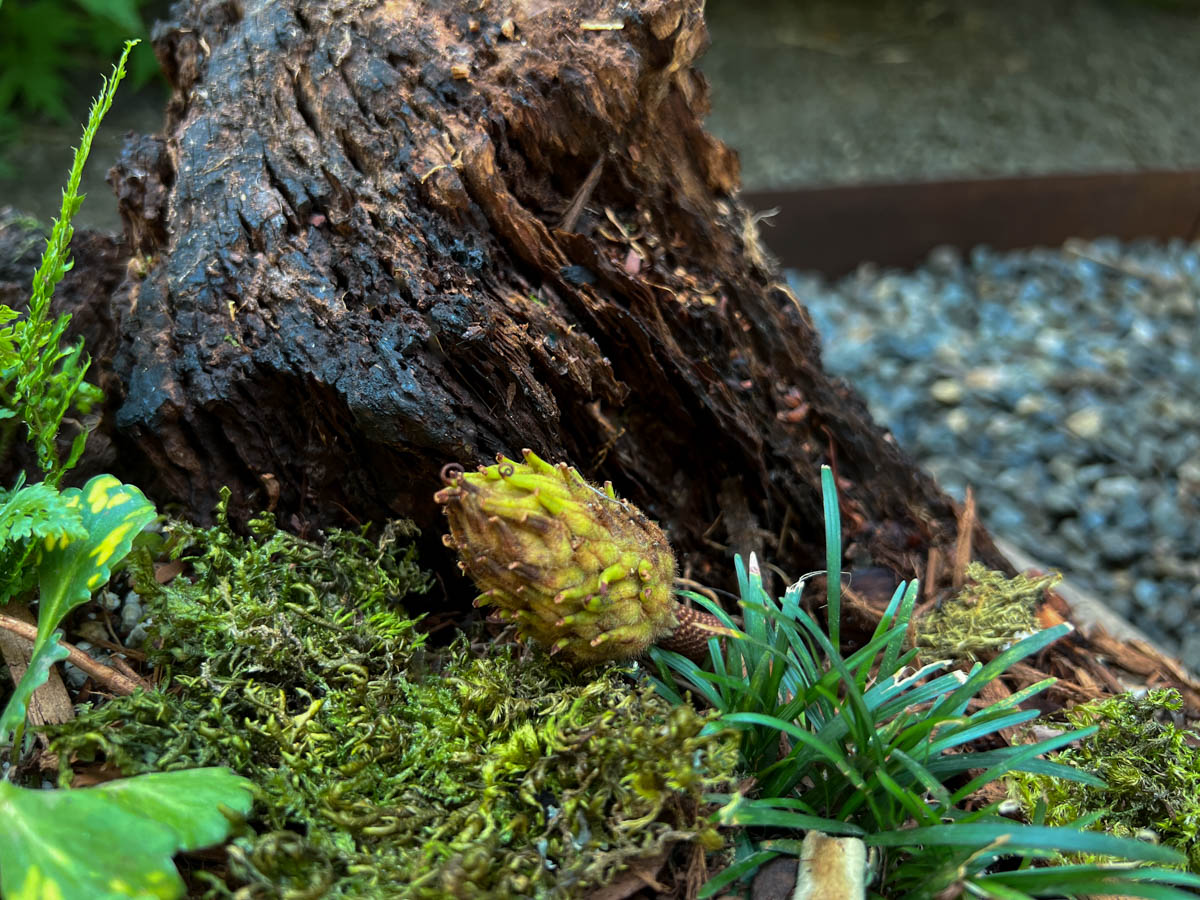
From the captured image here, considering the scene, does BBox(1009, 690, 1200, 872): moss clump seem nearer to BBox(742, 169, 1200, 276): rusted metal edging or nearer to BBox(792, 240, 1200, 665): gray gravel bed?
BBox(792, 240, 1200, 665): gray gravel bed

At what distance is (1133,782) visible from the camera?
4.70 ft

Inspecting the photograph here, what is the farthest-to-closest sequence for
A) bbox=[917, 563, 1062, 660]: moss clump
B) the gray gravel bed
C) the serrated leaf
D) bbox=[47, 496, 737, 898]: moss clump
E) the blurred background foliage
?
the blurred background foliage
the gray gravel bed
bbox=[917, 563, 1062, 660]: moss clump
the serrated leaf
bbox=[47, 496, 737, 898]: moss clump

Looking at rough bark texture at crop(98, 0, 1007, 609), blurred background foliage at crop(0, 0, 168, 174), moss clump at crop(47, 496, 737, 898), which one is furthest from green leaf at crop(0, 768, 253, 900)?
blurred background foliage at crop(0, 0, 168, 174)

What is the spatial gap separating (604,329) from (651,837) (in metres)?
0.90

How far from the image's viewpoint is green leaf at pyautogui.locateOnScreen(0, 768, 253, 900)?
0.97 metres

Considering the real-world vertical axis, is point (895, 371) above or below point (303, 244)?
below

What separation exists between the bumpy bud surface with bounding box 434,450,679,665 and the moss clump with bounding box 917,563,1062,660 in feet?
2.26

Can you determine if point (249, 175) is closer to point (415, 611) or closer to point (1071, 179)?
point (415, 611)

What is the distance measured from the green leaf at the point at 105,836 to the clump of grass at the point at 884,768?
0.63 meters

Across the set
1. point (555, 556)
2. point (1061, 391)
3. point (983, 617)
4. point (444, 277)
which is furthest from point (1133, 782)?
point (1061, 391)

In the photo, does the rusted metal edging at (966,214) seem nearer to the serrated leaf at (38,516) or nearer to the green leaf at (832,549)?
the green leaf at (832,549)

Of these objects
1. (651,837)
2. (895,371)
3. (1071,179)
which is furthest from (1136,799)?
(1071,179)

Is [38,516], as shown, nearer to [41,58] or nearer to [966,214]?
[41,58]

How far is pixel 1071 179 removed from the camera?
5.04 metres
